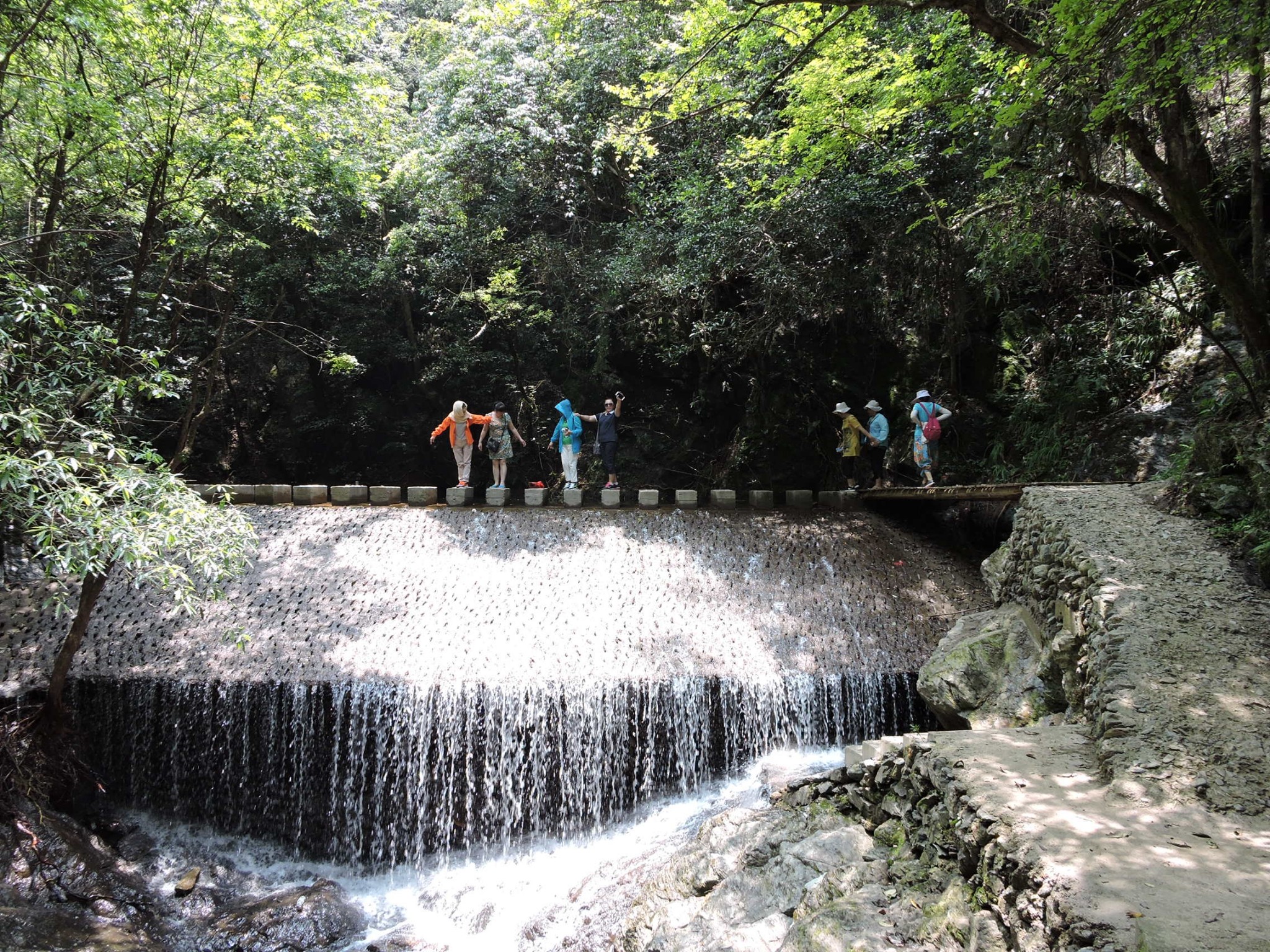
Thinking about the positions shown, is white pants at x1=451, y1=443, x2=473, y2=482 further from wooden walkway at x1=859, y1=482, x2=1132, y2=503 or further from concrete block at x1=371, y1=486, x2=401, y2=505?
wooden walkway at x1=859, y1=482, x2=1132, y2=503

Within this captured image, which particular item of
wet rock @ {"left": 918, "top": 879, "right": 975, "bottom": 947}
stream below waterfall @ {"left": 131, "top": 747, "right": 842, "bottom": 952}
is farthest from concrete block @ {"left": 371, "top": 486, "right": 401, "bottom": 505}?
wet rock @ {"left": 918, "top": 879, "right": 975, "bottom": 947}

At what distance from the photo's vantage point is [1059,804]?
12.6 feet

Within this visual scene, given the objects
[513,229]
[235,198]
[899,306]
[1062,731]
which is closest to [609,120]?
[513,229]

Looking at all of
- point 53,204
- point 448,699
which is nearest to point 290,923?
point 448,699

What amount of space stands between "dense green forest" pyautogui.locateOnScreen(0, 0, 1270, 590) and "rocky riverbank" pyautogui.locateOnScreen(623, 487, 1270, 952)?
1360 mm

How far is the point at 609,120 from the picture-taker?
13.2 meters

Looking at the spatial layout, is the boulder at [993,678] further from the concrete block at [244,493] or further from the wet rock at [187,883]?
the concrete block at [244,493]

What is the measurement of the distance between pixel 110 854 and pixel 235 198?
21.5 ft

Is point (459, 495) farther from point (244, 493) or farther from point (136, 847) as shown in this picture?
point (136, 847)

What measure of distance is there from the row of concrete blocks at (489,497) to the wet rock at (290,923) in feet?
18.2

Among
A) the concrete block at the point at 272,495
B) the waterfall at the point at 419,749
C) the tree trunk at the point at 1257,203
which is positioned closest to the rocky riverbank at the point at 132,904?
the waterfall at the point at 419,749

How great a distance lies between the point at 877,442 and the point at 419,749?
735 cm

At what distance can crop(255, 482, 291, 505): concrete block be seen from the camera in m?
11.4

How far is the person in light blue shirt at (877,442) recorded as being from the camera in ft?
36.6
